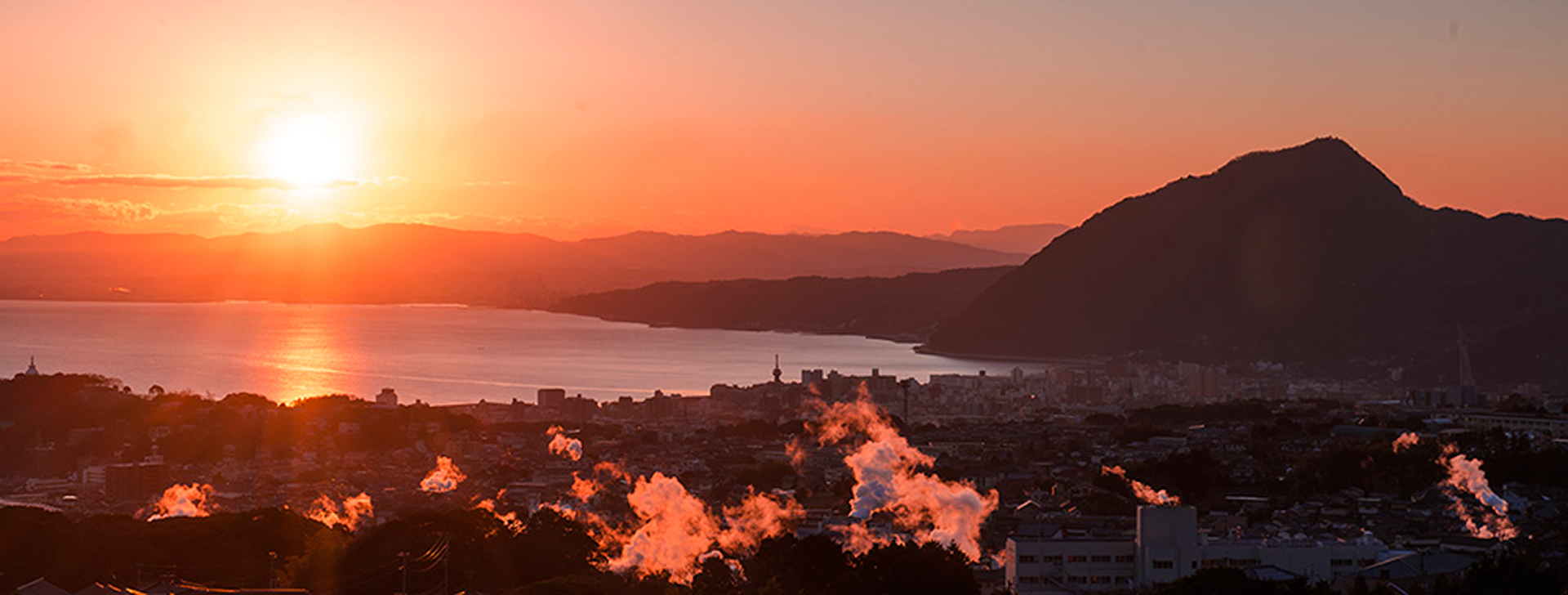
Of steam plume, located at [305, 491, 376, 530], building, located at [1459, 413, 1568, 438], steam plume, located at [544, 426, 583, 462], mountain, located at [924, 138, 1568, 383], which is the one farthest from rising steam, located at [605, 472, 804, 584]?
mountain, located at [924, 138, 1568, 383]

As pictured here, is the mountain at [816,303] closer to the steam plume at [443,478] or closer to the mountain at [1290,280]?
the mountain at [1290,280]

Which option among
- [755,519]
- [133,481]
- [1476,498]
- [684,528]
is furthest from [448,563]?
[1476,498]

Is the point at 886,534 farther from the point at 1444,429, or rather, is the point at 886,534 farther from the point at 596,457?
the point at 1444,429

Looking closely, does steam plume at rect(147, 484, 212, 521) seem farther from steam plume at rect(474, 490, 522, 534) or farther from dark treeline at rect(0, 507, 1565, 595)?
dark treeline at rect(0, 507, 1565, 595)

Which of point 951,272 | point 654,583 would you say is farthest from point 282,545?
point 951,272

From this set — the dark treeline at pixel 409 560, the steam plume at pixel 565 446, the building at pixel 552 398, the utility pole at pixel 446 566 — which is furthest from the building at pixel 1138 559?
the building at pixel 552 398

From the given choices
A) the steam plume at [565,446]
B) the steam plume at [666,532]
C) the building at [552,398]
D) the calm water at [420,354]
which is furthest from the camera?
the calm water at [420,354]

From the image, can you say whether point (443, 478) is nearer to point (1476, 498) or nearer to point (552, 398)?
point (1476, 498)
